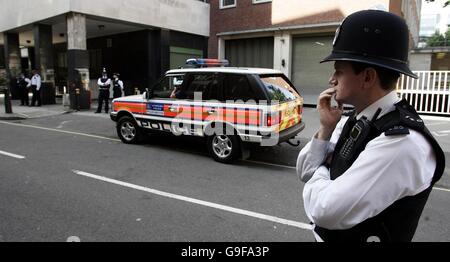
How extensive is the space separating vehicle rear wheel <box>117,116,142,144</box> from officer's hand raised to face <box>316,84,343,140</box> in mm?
7378

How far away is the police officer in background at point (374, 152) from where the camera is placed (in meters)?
1.19

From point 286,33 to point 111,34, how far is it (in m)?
10.5

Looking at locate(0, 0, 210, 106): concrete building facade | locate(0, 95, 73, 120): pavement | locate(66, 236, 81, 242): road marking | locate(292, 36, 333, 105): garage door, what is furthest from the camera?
locate(292, 36, 333, 105): garage door

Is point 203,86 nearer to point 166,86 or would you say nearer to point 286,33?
point 166,86

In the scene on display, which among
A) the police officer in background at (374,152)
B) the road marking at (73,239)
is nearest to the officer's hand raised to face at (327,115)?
the police officer in background at (374,152)

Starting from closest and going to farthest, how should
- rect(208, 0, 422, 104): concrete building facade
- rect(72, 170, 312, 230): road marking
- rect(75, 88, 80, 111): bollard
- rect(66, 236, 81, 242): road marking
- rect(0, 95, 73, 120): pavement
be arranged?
rect(66, 236, 81, 242): road marking → rect(72, 170, 312, 230): road marking → rect(0, 95, 73, 120): pavement → rect(75, 88, 80, 111): bollard → rect(208, 0, 422, 104): concrete building facade

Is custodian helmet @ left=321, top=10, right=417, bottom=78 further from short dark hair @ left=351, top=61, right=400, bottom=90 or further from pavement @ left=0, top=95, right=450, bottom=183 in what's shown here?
pavement @ left=0, top=95, right=450, bottom=183

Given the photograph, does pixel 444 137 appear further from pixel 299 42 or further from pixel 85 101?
pixel 85 101

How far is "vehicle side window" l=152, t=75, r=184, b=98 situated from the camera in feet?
25.9

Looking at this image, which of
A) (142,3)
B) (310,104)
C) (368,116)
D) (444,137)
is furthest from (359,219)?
(142,3)

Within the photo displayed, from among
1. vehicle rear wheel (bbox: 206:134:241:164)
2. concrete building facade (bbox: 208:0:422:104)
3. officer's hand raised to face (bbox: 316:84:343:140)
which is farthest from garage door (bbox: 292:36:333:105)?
officer's hand raised to face (bbox: 316:84:343:140)

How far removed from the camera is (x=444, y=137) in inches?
376

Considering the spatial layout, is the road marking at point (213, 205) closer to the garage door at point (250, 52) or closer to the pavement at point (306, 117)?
the pavement at point (306, 117)

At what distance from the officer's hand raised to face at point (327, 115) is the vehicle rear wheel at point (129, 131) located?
24.2 feet
